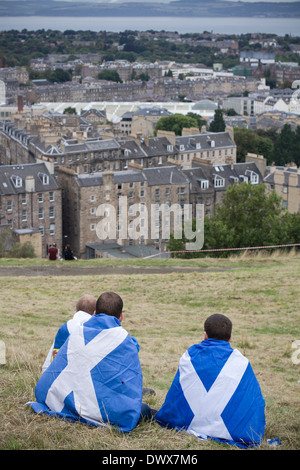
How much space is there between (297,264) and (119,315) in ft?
42.5

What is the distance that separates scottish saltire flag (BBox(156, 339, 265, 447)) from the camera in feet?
18.0

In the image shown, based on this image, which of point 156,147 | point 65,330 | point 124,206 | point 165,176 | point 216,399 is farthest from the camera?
point 156,147

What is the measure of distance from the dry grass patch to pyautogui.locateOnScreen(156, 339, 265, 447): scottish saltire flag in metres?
0.15

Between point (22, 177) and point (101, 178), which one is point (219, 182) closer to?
point (101, 178)

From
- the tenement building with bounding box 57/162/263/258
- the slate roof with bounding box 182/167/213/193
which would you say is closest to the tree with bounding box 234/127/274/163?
the slate roof with bounding box 182/167/213/193

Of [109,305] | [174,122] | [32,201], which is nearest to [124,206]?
[32,201]

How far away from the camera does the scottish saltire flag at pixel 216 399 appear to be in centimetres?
549

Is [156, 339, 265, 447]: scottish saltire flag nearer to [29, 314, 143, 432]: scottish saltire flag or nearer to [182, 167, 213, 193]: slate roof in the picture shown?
[29, 314, 143, 432]: scottish saltire flag

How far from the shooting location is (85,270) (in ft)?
61.0

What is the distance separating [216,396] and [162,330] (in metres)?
6.06

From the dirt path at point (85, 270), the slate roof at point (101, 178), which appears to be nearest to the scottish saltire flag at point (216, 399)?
the dirt path at point (85, 270)

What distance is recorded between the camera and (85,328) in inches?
227

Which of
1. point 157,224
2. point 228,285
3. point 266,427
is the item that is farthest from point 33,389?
point 157,224

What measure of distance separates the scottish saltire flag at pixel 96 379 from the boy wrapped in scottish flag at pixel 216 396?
36cm
